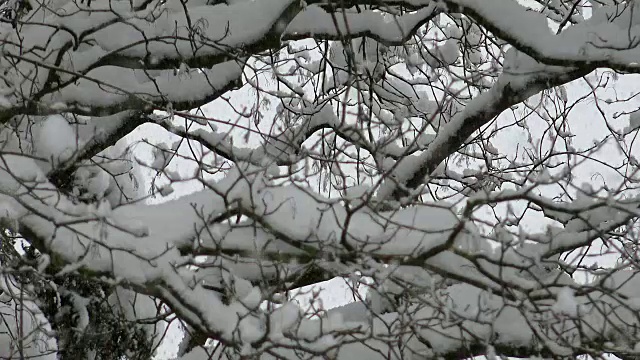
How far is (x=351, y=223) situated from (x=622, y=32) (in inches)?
66.5

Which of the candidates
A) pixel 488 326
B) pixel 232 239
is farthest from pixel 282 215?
pixel 488 326

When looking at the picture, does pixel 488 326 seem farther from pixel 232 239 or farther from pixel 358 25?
pixel 358 25

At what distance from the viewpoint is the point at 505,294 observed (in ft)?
8.96

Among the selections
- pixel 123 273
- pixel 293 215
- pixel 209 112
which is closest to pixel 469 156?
pixel 209 112

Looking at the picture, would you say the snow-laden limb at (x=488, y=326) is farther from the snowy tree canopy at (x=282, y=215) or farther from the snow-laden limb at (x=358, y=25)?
the snow-laden limb at (x=358, y=25)

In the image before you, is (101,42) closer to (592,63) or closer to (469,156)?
(592,63)

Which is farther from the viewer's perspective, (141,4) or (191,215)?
(141,4)

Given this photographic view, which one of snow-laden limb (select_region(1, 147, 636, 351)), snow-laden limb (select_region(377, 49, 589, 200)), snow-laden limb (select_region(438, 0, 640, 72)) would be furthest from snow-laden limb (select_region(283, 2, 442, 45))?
snow-laden limb (select_region(1, 147, 636, 351))

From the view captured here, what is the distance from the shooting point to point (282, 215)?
117 inches

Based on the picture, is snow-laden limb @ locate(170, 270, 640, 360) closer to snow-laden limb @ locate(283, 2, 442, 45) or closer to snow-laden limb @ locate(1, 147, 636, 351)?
snow-laden limb @ locate(1, 147, 636, 351)

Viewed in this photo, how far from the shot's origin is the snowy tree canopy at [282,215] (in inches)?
104

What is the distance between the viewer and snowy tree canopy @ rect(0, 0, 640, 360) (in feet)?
8.71

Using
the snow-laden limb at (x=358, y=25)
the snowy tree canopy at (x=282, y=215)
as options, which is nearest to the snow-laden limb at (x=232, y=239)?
the snowy tree canopy at (x=282, y=215)

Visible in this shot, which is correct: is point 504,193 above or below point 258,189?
below
